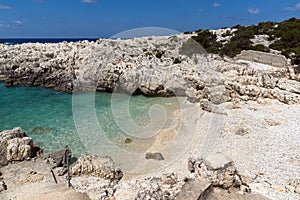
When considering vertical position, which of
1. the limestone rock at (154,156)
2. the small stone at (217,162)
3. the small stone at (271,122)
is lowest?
the limestone rock at (154,156)

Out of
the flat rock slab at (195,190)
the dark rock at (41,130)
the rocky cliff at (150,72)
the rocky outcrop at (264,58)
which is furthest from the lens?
the rocky outcrop at (264,58)

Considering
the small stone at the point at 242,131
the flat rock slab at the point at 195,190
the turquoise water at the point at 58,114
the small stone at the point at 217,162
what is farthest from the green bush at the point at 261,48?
the flat rock slab at the point at 195,190

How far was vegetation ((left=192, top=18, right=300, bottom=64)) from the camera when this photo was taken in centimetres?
2392

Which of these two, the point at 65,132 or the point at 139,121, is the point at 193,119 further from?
the point at 65,132

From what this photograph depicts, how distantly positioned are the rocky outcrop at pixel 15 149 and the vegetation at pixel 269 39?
69.4 feet

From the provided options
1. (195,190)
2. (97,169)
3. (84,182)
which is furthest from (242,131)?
(84,182)

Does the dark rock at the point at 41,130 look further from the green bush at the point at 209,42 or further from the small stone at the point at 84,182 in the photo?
the green bush at the point at 209,42

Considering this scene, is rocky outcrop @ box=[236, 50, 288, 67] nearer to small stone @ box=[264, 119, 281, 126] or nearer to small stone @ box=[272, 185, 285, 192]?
small stone @ box=[264, 119, 281, 126]

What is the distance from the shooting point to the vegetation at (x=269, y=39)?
2392 cm

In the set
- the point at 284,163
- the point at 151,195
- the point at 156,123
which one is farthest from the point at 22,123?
the point at 284,163

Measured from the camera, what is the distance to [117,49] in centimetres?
2572

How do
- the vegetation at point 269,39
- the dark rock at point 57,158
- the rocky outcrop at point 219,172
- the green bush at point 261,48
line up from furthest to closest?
1. the vegetation at point 269,39
2. the green bush at point 261,48
3. the dark rock at point 57,158
4. the rocky outcrop at point 219,172

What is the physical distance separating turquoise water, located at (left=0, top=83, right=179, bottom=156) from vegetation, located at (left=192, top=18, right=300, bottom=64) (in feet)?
37.3

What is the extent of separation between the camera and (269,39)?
27453 mm
